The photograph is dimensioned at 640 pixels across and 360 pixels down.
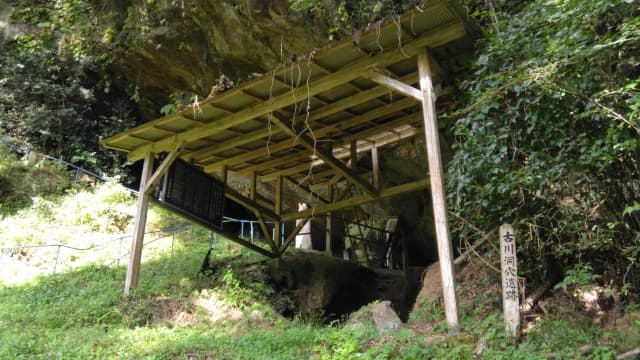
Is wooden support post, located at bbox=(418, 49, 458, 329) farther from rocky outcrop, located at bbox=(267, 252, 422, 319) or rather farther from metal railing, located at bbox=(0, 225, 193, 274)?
metal railing, located at bbox=(0, 225, 193, 274)

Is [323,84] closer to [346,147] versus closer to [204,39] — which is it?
[346,147]

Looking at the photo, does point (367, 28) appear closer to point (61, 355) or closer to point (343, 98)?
point (343, 98)

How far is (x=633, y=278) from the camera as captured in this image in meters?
4.48

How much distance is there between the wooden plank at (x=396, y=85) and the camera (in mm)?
5787

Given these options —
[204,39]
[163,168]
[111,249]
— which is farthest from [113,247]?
[204,39]

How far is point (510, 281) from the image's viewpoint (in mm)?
4668

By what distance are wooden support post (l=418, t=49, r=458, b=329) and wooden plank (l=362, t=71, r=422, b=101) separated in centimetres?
10

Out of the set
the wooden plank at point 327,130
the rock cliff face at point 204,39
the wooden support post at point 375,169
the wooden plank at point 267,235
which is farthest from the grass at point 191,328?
the rock cliff face at point 204,39

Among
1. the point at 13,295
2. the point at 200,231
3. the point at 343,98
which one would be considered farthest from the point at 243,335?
the point at 200,231

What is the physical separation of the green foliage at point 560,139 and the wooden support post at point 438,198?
24 centimetres

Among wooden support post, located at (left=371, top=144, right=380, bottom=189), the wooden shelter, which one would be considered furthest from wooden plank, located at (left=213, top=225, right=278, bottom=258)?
wooden support post, located at (left=371, top=144, right=380, bottom=189)

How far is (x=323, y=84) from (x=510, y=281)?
3517 millimetres

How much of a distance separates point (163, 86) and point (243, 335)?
31.2ft

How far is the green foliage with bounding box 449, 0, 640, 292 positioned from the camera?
4199 millimetres
